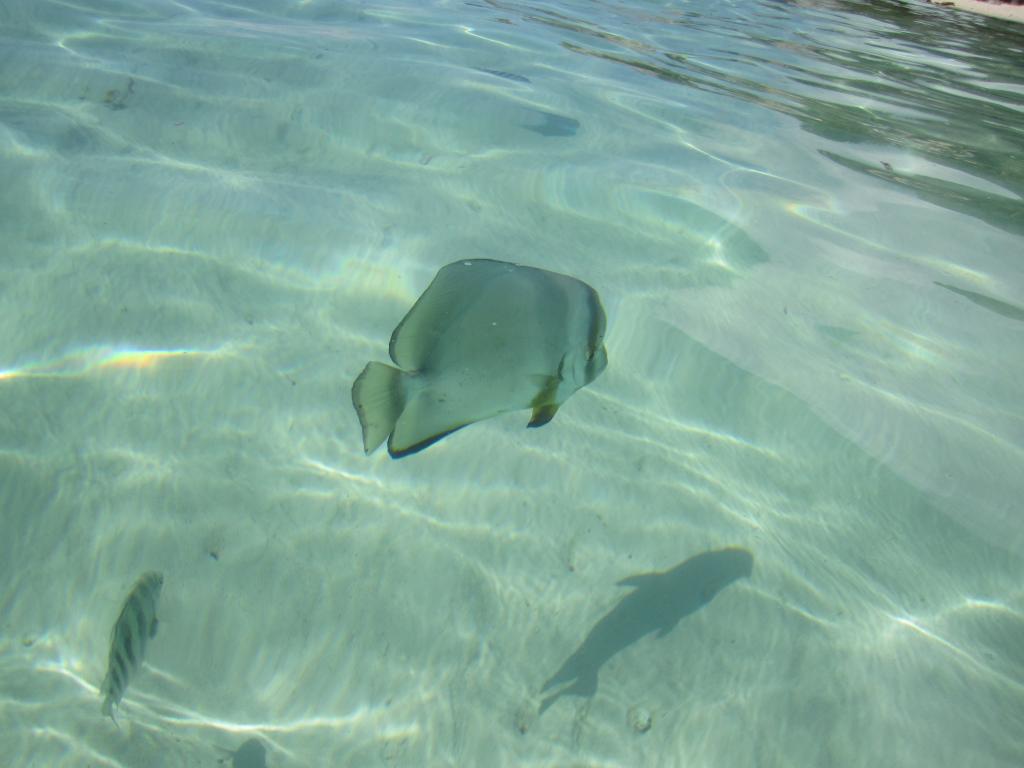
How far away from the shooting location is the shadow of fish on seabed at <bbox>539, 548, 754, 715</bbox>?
1.99 meters

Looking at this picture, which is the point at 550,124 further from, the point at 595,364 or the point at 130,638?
the point at 130,638

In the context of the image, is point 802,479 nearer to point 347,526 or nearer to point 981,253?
point 347,526

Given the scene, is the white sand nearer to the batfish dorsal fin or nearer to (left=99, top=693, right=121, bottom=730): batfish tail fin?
the batfish dorsal fin

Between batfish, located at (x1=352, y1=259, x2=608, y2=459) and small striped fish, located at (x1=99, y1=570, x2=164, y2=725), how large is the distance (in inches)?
34.9

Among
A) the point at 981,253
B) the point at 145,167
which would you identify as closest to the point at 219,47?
the point at 145,167

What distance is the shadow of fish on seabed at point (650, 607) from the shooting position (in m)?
1.99

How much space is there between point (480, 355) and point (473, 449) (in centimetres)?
92

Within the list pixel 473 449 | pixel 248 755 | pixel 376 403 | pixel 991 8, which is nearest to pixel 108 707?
pixel 248 755

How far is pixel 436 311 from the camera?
171cm

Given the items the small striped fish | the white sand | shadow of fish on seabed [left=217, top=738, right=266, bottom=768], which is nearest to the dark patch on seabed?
the small striped fish

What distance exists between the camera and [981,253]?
4020 millimetres

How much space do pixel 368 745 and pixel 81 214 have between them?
2874 millimetres

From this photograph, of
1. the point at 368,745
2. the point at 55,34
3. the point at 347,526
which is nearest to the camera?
the point at 368,745

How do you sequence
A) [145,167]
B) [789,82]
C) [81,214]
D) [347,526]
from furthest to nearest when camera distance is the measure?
[789,82], [145,167], [81,214], [347,526]
